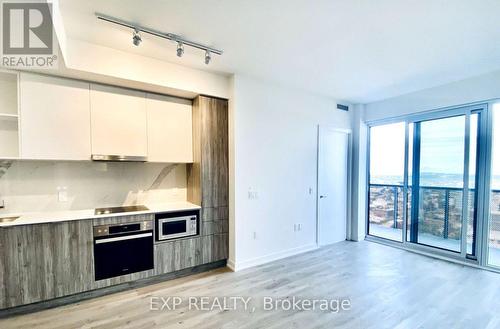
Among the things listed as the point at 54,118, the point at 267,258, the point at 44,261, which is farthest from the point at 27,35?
the point at 267,258

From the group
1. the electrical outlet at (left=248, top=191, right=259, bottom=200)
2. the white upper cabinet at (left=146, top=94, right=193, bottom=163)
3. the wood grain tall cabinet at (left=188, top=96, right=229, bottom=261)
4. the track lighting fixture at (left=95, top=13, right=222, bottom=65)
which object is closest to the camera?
the track lighting fixture at (left=95, top=13, right=222, bottom=65)

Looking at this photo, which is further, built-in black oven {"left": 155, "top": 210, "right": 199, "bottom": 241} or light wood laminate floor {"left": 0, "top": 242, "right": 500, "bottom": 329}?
built-in black oven {"left": 155, "top": 210, "right": 199, "bottom": 241}

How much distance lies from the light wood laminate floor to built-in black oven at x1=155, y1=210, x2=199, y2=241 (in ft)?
1.96

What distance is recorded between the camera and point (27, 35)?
7.14 ft

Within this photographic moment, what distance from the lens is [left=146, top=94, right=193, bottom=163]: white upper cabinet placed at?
312cm

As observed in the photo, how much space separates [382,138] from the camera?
15.7ft

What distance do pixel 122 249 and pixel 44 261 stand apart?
695 mm

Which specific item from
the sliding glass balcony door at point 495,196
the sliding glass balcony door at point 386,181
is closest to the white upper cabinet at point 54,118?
the sliding glass balcony door at point 386,181

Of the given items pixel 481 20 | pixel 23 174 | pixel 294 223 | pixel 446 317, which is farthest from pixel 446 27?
pixel 23 174

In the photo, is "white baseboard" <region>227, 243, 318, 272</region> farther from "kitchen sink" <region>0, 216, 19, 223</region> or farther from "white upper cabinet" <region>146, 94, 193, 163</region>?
"kitchen sink" <region>0, 216, 19, 223</region>

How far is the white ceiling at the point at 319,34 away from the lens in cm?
194

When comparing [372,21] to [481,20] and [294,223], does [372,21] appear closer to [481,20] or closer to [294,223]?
[481,20]

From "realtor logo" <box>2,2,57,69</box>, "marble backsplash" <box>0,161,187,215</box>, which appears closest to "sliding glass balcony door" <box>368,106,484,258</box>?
"marble backsplash" <box>0,161,187,215</box>

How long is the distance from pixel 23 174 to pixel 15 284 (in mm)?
1181
